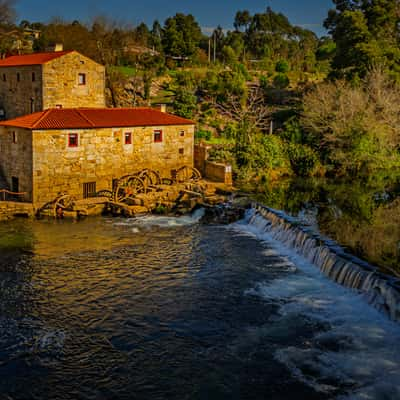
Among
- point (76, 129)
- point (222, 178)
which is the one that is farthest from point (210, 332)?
point (222, 178)

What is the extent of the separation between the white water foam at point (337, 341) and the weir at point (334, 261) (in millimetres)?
316

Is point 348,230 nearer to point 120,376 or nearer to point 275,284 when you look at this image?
point 275,284

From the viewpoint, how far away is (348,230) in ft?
81.8

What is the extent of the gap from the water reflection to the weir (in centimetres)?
93

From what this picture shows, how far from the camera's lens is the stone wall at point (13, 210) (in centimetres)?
2889

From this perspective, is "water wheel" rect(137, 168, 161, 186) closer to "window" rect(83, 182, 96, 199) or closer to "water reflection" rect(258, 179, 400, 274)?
"window" rect(83, 182, 96, 199)

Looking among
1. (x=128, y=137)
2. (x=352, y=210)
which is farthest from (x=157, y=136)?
(x=352, y=210)

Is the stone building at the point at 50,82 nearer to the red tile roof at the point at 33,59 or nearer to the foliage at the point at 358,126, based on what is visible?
the red tile roof at the point at 33,59

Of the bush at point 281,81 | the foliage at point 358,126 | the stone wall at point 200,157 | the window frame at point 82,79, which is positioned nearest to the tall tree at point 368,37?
the foliage at point 358,126

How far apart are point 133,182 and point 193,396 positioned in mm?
22084

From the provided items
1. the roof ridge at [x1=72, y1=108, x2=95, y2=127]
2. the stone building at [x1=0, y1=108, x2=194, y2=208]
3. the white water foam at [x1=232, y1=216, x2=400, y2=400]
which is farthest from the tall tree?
the white water foam at [x1=232, y1=216, x2=400, y2=400]

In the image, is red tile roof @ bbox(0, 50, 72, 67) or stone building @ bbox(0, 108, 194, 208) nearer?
stone building @ bbox(0, 108, 194, 208)

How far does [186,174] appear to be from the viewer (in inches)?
1458

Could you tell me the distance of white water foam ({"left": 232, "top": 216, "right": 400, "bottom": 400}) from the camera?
13.0 metres
